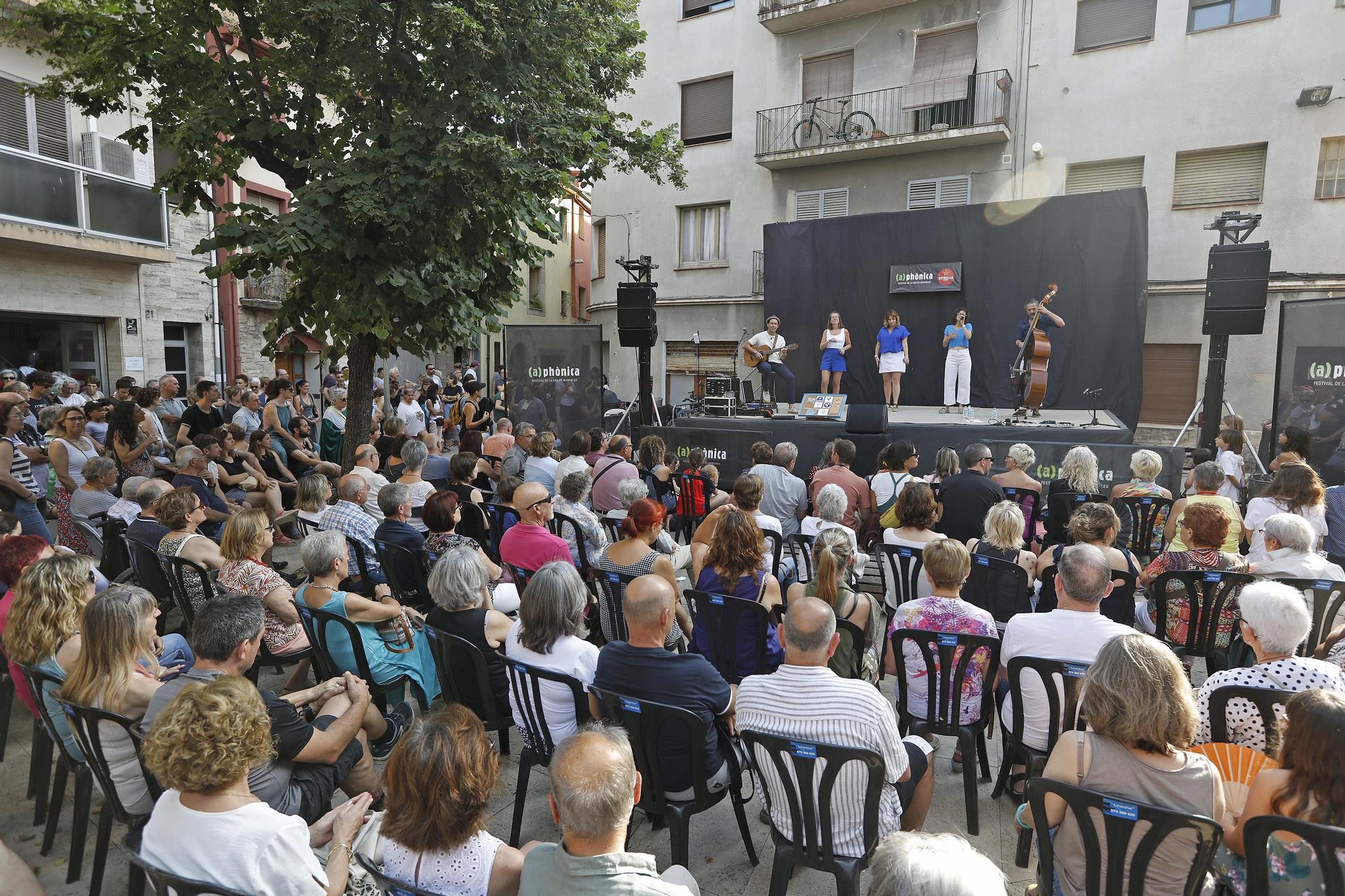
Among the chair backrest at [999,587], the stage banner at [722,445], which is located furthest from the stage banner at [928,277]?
the chair backrest at [999,587]

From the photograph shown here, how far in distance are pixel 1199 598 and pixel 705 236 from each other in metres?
15.0

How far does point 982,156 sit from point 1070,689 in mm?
14237

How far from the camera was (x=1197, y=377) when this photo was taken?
13.0 metres

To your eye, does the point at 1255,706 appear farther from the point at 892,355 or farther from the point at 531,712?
the point at 892,355

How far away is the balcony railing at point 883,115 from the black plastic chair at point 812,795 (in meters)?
14.6

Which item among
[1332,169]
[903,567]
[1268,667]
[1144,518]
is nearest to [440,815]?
[1268,667]

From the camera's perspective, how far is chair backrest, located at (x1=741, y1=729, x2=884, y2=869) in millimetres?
2115

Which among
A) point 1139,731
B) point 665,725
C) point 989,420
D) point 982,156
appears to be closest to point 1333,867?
point 1139,731

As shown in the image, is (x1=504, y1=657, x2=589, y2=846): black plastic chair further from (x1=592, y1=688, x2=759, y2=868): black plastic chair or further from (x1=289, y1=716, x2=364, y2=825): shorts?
(x1=289, y1=716, x2=364, y2=825): shorts

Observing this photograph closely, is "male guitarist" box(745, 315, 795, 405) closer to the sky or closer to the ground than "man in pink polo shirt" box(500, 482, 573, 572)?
closer to the sky

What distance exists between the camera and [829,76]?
15766mm

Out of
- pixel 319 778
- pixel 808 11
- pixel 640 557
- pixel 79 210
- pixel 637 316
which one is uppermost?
pixel 808 11

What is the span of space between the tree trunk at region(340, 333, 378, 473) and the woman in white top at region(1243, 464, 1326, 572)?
6.99 m

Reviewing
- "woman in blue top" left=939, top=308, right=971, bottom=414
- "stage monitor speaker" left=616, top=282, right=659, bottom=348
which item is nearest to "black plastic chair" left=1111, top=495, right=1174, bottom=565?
"stage monitor speaker" left=616, top=282, right=659, bottom=348
